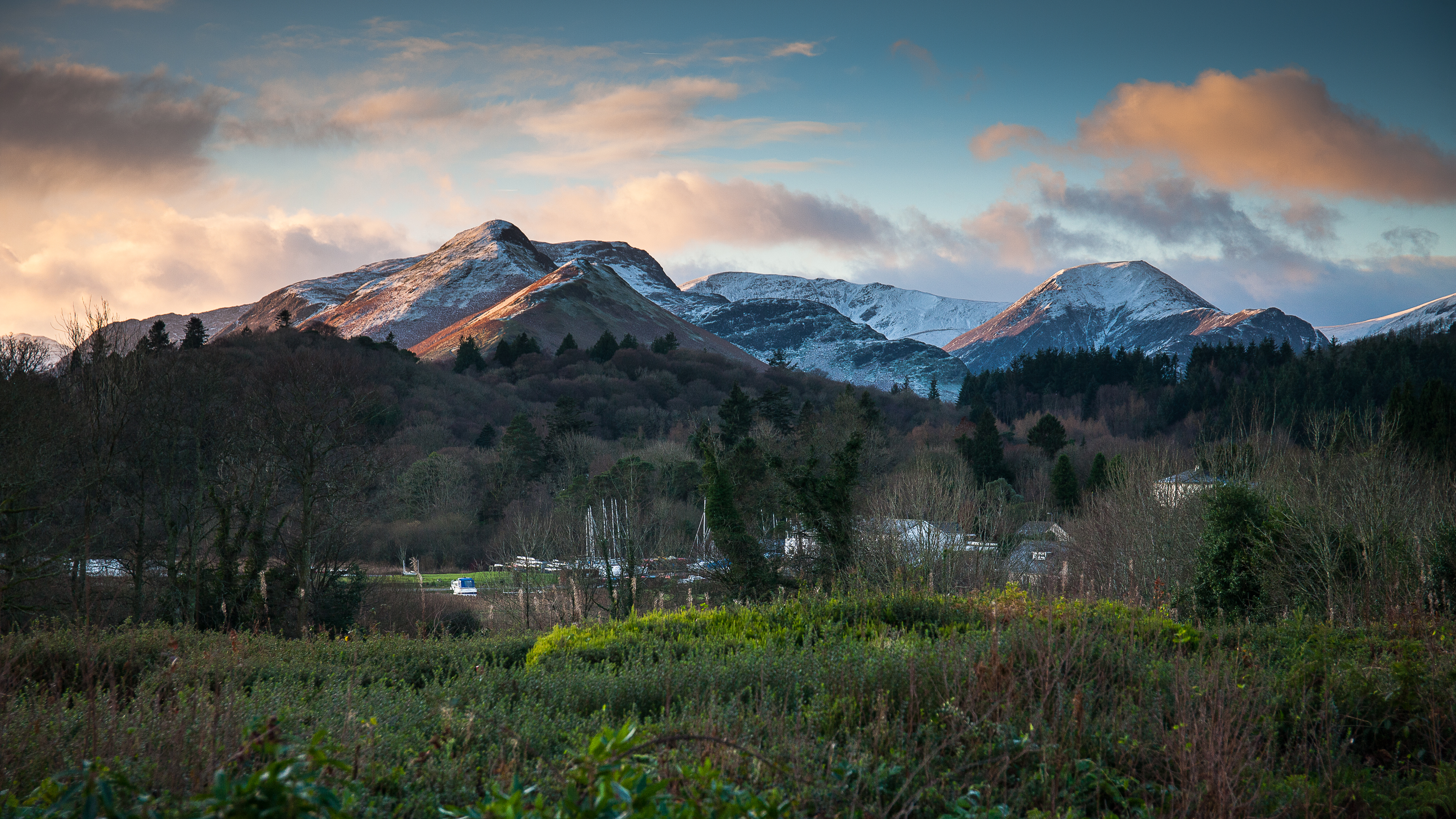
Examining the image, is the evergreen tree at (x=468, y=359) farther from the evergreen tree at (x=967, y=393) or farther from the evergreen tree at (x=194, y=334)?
the evergreen tree at (x=967, y=393)

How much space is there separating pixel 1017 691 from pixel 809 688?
1.66 m

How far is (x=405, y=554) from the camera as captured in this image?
41.7 metres

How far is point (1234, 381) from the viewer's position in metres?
75.3

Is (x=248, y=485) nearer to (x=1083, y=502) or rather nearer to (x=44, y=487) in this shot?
(x=44, y=487)

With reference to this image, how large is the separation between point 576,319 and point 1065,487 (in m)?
89.3

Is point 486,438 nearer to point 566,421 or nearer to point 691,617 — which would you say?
point 566,421

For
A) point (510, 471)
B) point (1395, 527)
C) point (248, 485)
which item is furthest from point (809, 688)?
point (510, 471)

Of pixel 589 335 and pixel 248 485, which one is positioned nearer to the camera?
pixel 248 485

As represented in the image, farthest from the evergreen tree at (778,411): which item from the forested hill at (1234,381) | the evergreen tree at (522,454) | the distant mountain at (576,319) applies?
the distant mountain at (576,319)

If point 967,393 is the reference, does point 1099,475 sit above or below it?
below

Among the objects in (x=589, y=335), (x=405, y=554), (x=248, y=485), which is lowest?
(x=405, y=554)

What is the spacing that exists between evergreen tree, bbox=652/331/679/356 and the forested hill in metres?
36.3

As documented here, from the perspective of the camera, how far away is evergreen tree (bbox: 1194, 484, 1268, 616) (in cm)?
1392

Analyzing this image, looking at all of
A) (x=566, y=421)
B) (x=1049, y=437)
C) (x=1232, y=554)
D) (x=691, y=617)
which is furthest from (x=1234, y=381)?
(x=691, y=617)
